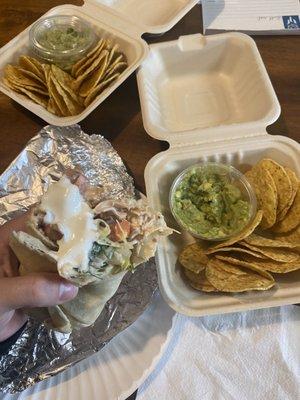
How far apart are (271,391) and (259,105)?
74 centimetres

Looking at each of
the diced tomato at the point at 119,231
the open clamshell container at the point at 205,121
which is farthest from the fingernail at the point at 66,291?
the open clamshell container at the point at 205,121

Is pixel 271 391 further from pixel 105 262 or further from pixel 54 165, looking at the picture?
pixel 54 165

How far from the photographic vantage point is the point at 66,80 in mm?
1231

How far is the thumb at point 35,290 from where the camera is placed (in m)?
0.67

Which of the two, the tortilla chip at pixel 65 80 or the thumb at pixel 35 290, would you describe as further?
the tortilla chip at pixel 65 80

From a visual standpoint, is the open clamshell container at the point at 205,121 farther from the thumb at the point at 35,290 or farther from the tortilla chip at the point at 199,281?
the thumb at the point at 35,290

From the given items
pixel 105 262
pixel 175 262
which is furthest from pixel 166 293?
pixel 105 262

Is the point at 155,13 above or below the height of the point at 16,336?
above

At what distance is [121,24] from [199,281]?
888 millimetres

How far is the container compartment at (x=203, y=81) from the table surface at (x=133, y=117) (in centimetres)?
8

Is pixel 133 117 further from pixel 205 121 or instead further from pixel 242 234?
pixel 242 234

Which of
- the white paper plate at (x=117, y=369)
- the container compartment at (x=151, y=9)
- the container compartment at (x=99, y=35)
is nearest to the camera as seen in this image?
the white paper plate at (x=117, y=369)

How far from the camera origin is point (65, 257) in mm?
639

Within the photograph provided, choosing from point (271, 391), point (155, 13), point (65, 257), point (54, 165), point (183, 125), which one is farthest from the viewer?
point (155, 13)
